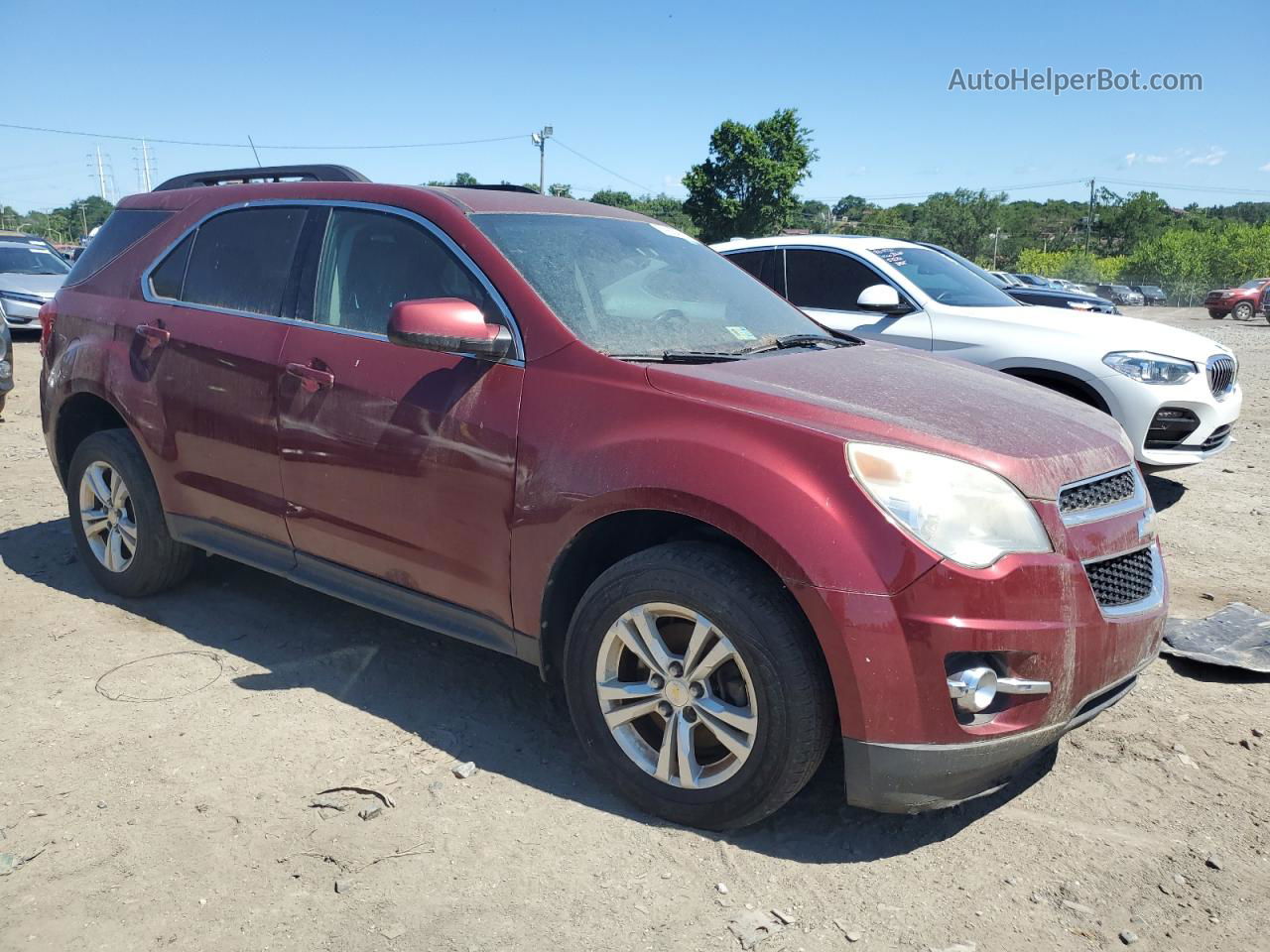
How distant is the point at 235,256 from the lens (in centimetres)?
405

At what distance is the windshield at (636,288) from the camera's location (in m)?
3.24

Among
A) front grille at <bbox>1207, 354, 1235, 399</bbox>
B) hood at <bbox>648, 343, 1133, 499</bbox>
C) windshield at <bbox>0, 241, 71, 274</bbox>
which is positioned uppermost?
windshield at <bbox>0, 241, 71, 274</bbox>

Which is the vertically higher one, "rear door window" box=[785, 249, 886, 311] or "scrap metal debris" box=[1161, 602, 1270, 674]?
"rear door window" box=[785, 249, 886, 311]

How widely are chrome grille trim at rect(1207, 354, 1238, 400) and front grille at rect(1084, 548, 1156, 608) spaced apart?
391 centimetres

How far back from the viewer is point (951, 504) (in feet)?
8.12

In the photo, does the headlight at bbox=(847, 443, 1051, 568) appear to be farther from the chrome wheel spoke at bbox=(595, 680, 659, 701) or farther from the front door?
the front door

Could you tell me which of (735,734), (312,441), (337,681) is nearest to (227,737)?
(337,681)

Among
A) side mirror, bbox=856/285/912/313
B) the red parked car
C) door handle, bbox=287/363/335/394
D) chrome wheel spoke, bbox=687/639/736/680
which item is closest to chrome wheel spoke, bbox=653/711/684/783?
chrome wheel spoke, bbox=687/639/736/680

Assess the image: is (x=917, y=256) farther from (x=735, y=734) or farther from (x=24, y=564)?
(x=24, y=564)

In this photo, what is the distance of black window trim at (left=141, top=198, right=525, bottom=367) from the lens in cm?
320

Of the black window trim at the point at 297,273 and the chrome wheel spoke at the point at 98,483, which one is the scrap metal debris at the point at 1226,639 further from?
the chrome wheel spoke at the point at 98,483

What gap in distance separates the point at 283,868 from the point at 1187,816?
258cm

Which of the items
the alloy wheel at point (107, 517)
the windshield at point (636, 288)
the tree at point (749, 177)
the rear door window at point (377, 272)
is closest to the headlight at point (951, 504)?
the windshield at point (636, 288)

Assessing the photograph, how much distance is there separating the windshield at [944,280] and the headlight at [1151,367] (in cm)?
112
